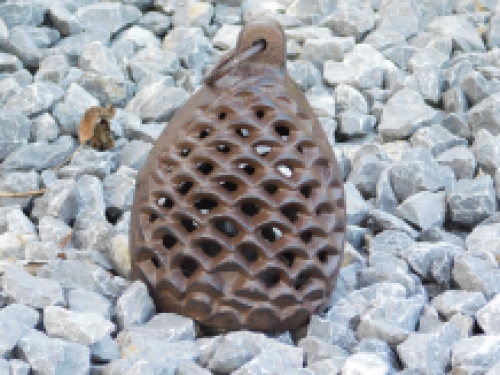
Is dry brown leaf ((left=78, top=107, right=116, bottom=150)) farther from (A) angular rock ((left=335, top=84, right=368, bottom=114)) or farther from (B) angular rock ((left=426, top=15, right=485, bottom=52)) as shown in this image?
(B) angular rock ((left=426, top=15, right=485, bottom=52))

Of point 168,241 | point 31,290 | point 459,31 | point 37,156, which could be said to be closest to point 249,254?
point 168,241

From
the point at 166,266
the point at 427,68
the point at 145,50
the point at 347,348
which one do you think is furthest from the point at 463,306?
the point at 145,50

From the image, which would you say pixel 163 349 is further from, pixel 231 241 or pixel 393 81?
pixel 393 81

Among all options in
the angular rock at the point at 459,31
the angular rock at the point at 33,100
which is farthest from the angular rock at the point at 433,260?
the angular rock at the point at 459,31

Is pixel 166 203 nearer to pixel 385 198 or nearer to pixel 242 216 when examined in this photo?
pixel 242 216

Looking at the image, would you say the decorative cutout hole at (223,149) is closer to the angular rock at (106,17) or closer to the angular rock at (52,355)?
the angular rock at (52,355)

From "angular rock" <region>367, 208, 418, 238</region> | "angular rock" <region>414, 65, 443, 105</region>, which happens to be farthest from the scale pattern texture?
"angular rock" <region>414, 65, 443, 105</region>
